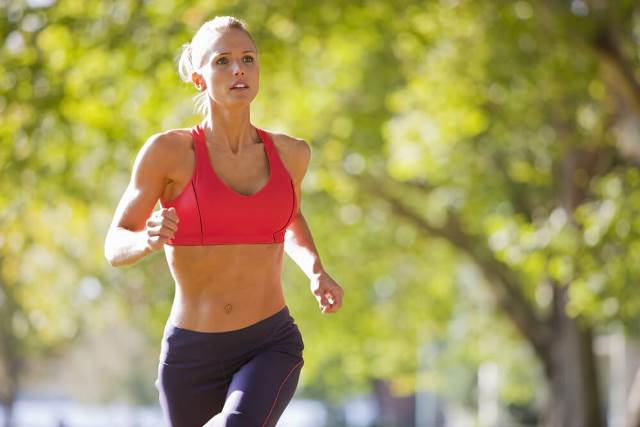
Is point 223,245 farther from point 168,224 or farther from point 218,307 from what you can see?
point 168,224

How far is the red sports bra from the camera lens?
15.1ft

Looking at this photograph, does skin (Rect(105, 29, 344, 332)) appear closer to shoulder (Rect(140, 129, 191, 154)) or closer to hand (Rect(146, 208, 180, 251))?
shoulder (Rect(140, 129, 191, 154))

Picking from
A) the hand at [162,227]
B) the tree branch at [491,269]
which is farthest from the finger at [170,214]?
the tree branch at [491,269]

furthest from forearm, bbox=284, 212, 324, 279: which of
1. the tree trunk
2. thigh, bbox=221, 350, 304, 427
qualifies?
the tree trunk

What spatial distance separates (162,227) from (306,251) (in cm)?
105

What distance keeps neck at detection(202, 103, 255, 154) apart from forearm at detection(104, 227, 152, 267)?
1.65 feet

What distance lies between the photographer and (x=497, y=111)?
19.5 m

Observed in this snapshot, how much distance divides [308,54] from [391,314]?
9990mm

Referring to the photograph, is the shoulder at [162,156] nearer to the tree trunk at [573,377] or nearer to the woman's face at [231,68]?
the woman's face at [231,68]

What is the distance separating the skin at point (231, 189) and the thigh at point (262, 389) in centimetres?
16

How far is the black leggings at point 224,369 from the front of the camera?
183 inches

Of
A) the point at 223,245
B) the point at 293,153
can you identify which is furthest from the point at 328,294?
the point at 293,153

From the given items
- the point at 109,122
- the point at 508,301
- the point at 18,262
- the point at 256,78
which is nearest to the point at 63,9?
the point at 109,122

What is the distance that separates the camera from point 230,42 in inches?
185
